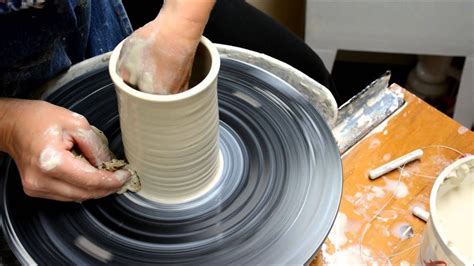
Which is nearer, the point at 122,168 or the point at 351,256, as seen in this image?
the point at 122,168

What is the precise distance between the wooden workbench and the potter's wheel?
17cm

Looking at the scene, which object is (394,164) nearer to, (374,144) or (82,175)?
(374,144)

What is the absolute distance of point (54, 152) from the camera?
33.5 inches

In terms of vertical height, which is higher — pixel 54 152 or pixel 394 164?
pixel 54 152

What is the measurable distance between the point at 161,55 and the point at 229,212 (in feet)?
0.85

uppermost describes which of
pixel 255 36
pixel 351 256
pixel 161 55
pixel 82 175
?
pixel 161 55

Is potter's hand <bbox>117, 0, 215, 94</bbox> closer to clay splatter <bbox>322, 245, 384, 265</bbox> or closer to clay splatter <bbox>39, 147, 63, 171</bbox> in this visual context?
clay splatter <bbox>39, 147, 63, 171</bbox>

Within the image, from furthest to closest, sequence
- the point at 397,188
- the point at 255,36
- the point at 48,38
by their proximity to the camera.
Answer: the point at 255,36 < the point at 397,188 < the point at 48,38

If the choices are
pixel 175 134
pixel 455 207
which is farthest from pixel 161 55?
pixel 455 207

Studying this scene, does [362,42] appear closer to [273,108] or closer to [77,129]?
[273,108]

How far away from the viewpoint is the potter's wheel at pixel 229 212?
0.85m


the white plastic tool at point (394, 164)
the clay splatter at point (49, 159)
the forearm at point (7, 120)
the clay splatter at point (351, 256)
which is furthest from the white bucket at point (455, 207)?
the forearm at point (7, 120)

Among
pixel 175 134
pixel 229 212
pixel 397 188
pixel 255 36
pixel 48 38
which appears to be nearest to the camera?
pixel 175 134

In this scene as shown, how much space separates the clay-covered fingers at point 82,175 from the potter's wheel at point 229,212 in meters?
0.05
